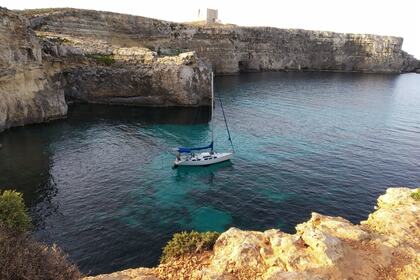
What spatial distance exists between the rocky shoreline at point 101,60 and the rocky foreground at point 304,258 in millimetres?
52867

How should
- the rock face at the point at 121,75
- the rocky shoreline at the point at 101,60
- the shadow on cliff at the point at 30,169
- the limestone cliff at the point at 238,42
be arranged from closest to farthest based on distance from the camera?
the shadow on cliff at the point at 30,169
the rocky shoreline at the point at 101,60
the rock face at the point at 121,75
the limestone cliff at the point at 238,42

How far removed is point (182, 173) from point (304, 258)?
3205 cm

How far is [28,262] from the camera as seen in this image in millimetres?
14789

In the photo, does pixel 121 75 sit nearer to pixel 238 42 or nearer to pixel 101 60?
pixel 101 60

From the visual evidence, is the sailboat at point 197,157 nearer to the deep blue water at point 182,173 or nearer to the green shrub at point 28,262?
the deep blue water at point 182,173

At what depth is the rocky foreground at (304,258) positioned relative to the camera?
57.4ft

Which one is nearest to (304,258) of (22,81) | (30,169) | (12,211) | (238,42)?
(12,211)

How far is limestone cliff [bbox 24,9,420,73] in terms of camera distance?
351ft

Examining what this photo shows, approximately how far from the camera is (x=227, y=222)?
3600 centimetres

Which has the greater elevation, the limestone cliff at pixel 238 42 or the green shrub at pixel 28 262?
the limestone cliff at pixel 238 42

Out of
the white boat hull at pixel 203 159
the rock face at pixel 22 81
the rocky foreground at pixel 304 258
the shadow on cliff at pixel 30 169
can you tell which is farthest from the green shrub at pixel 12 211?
the rock face at pixel 22 81

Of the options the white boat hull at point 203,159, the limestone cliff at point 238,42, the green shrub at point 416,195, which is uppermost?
the limestone cliff at point 238,42

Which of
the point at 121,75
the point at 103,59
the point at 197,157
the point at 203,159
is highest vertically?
the point at 103,59

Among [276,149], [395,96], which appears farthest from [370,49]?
[276,149]
